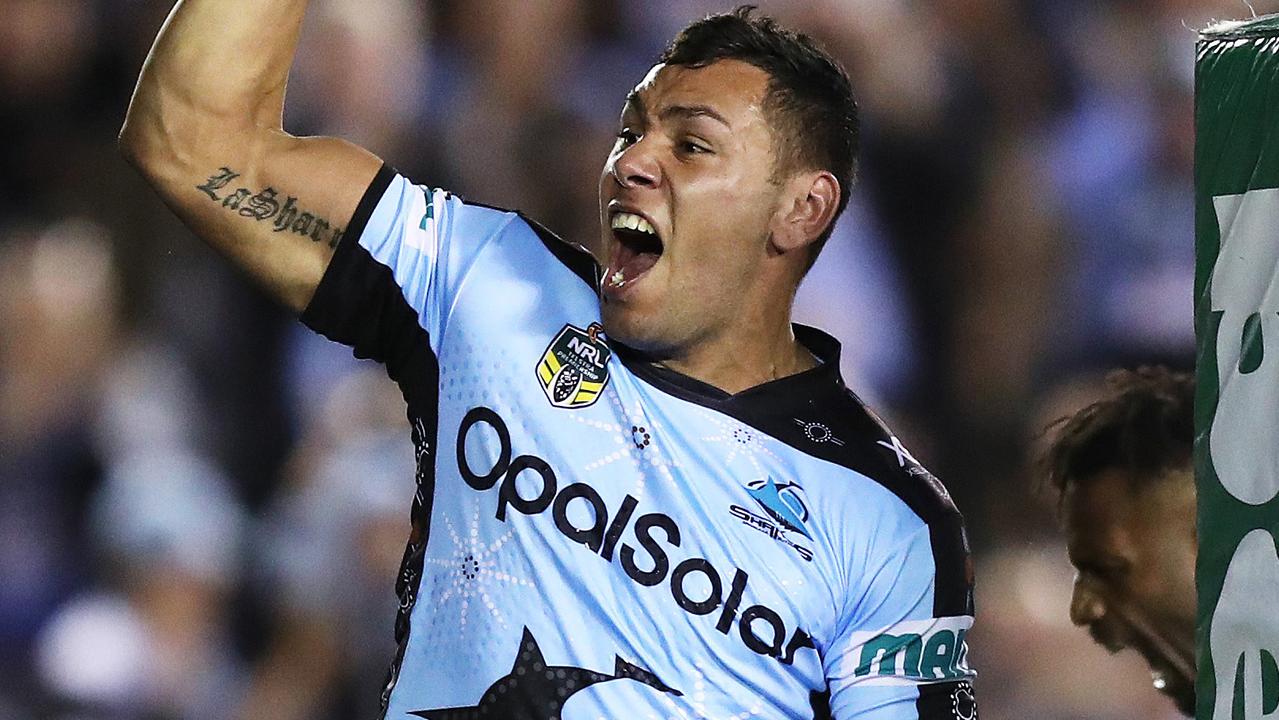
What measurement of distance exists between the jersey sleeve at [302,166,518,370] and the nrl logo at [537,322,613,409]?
165 millimetres

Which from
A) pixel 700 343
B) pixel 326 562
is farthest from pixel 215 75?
pixel 326 562

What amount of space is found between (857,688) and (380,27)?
7.74 feet

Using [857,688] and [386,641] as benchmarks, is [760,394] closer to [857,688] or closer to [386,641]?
[857,688]

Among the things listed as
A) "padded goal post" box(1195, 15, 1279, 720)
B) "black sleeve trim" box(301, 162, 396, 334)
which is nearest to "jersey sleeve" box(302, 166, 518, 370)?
"black sleeve trim" box(301, 162, 396, 334)

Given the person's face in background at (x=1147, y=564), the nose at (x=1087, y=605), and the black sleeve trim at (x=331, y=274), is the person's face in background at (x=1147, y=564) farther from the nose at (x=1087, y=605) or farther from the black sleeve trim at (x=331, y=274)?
the black sleeve trim at (x=331, y=274)

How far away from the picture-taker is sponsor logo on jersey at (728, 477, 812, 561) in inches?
88.6

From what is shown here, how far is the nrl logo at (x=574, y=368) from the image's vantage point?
228 cm

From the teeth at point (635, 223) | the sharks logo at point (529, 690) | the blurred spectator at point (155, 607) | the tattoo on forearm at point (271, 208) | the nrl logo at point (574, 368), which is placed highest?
the teeth at point (635, 223)

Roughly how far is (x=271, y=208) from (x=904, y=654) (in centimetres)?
106

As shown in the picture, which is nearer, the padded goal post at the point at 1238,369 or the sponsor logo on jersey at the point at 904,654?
the padded goal post at the point at 1238,369

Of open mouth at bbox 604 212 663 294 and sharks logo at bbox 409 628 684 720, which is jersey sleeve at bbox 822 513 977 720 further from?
open mouth at bbox 604 212 663 294

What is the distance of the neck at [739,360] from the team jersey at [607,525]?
0.04 m

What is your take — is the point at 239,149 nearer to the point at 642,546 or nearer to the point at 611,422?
the point at 611,422

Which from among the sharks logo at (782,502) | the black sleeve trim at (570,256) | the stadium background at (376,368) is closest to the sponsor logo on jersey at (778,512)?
the sharks logo at (782,502)
